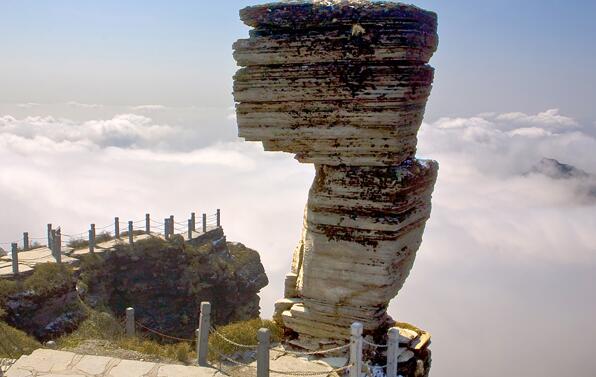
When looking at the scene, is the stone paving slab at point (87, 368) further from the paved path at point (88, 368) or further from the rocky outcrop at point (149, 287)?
the rocky outcrop at point (149, 287)

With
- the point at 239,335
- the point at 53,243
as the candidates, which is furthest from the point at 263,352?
the point at 53,243

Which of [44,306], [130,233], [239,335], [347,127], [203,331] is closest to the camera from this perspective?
[347,127]

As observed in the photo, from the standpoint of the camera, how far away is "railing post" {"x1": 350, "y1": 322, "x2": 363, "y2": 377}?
7.99 m

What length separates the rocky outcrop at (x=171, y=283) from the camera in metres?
23.5

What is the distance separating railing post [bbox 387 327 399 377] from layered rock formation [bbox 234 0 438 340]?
0.87 meters

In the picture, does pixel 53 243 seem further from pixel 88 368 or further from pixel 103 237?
pixel 88 368

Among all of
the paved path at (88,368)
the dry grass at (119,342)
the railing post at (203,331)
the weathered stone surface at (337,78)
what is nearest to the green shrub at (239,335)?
the dry grass at (119,342)

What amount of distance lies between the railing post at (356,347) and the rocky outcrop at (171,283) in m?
15.6

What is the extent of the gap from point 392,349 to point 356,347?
1326 millimetres

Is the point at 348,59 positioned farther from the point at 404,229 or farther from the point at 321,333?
the point at 321,333

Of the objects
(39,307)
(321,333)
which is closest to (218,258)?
(39,307)

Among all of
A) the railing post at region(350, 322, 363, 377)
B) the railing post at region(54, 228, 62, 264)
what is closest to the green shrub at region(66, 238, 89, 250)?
the railing post at region(54, 228, 62, 264)

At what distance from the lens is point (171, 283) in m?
25.9

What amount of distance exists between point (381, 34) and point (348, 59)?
2.14ft
